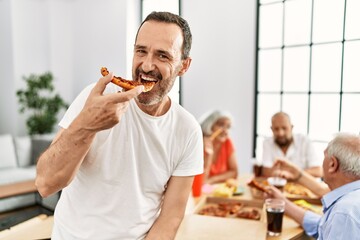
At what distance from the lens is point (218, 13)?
15.9 feet

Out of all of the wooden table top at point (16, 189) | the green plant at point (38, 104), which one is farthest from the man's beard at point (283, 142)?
the green plant at point (38, 104)

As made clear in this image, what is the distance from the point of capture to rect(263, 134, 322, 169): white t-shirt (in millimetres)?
3029

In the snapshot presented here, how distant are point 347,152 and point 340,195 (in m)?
0.19

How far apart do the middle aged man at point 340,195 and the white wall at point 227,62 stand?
3174mm

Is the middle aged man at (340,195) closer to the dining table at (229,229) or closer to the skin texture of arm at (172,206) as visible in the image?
the dining table at (229,229)

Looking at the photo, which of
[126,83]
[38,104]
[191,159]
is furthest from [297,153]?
[38,104]

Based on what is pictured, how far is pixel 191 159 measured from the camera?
4.13 feet

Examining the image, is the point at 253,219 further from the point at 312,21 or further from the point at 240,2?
the point at 240,2

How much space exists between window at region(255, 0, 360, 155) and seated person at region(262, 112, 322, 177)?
111cm

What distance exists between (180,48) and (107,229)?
67cm

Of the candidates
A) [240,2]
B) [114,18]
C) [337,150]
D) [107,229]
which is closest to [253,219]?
[337,150]

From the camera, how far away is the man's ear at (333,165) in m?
1.45

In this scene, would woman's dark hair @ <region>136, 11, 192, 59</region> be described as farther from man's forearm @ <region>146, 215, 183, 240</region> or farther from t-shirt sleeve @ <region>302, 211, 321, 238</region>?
t-shirt sleeve @ <region>302, 211, 321, 238</region>

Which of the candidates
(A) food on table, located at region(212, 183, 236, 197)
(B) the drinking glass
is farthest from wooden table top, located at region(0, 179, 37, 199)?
(B) the drinking glass
